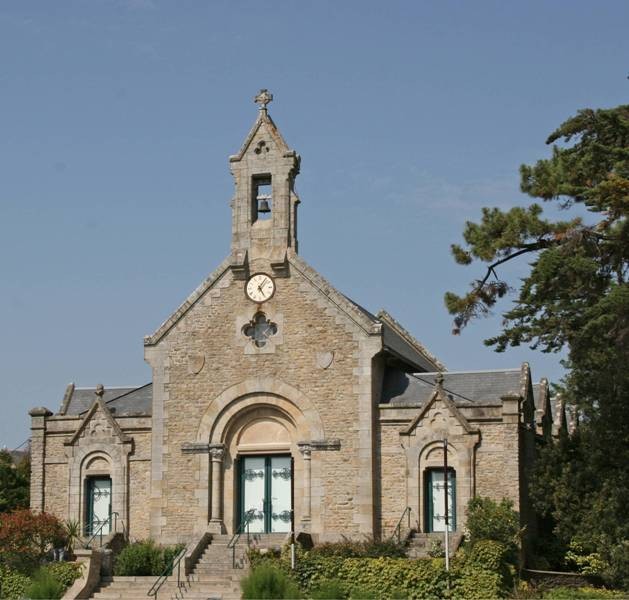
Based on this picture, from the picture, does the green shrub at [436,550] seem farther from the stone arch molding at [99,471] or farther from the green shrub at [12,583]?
the green shrub at [12,583]

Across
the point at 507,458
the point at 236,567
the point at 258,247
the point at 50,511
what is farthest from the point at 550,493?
the point at 50,511

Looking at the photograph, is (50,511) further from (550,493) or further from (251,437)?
(550,493)

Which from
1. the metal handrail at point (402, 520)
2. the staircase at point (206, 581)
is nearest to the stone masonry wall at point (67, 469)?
the staircase at point (206, 581)

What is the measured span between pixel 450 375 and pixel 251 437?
6479mm

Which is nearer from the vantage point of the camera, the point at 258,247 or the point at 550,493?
the point at 550,493

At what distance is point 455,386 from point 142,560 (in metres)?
10.8

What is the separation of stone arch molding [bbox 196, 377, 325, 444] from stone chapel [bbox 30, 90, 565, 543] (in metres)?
0.04

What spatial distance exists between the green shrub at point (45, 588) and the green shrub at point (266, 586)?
17.8ft

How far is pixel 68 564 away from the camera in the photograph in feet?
115

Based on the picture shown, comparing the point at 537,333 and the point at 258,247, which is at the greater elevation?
the point at 258,247

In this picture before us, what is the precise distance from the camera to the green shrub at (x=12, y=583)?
35.0 m

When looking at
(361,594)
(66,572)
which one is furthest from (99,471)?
(361,594)

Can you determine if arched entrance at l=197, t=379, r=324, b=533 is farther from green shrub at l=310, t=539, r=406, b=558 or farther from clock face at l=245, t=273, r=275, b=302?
green shrub at l=310, t=539, r=406, b=558

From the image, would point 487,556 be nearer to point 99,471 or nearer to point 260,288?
point 260,288
